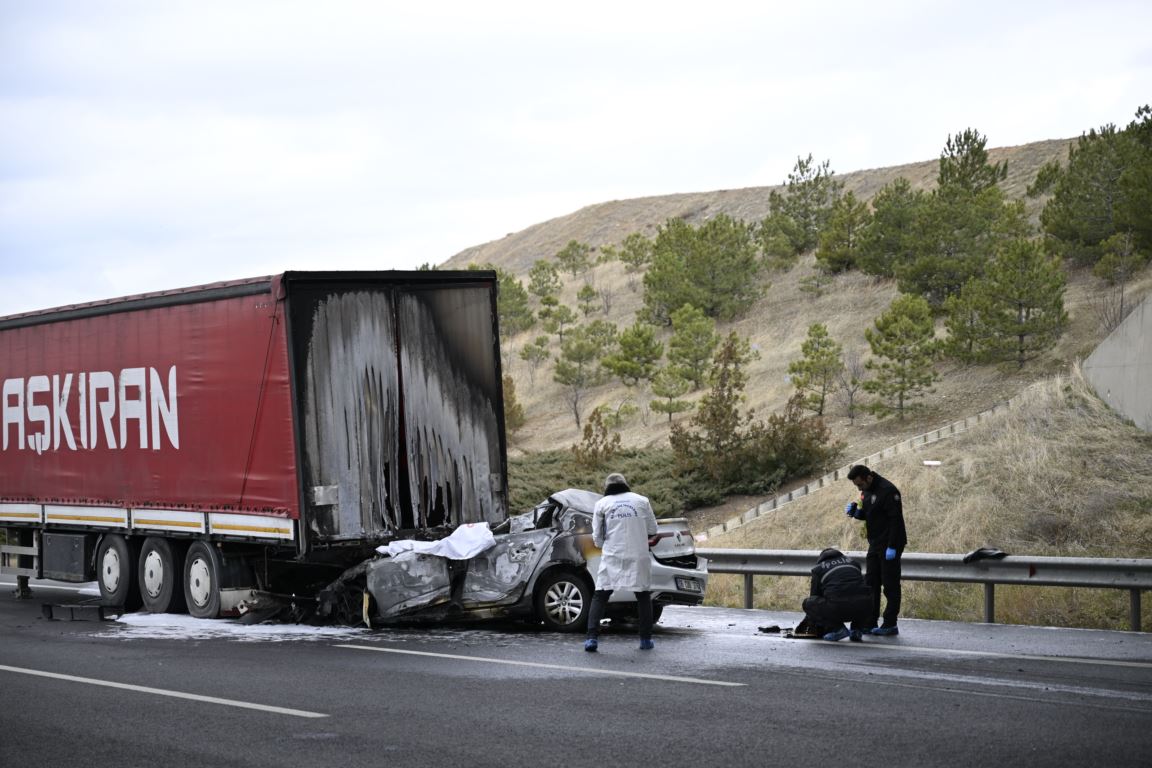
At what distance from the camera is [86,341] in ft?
54.1

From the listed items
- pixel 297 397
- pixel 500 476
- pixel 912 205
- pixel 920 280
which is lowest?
pixel 500 476

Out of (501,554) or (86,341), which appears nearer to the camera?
(501,554)

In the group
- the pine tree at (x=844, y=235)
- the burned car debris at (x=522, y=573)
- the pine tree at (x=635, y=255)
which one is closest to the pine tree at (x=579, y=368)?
the pine tree at (x=844, y=235)

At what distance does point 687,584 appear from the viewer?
12375mm

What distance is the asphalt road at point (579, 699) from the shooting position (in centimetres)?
692

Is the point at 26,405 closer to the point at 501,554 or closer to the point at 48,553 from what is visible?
the point at 48,553

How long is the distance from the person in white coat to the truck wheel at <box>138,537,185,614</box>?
247 inches

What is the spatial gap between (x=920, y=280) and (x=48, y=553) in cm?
3636

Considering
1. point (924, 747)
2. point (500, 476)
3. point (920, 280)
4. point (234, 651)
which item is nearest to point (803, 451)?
point (920, 280)

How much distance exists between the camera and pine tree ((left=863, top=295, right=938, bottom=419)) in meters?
39.0

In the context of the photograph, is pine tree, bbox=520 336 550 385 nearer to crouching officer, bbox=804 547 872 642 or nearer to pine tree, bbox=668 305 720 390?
pine tree, bbox=668 305 720 390

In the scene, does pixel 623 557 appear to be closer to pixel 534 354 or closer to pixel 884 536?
pixel 884 536

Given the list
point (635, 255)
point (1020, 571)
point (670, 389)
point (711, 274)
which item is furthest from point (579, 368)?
point (1020, 571)

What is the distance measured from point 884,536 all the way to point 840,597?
0.86 m
